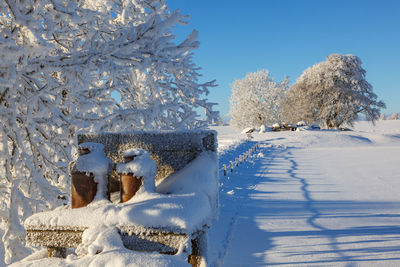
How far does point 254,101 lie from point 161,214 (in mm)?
41151

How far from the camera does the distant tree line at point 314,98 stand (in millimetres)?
36312

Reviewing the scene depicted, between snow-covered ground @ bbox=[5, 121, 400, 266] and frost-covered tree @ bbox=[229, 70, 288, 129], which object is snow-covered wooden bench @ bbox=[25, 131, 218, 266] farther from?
frost-covered tree @ bbox=[229, 70, 288, 129]

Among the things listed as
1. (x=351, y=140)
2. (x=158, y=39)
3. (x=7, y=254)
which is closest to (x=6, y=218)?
(x=7, y=254)

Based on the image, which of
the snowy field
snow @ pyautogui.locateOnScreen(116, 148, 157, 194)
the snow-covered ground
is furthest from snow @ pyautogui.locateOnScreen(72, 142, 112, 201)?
the snowy field

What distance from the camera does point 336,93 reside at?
3594 centimetres

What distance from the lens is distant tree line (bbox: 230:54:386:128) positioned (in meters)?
36.3

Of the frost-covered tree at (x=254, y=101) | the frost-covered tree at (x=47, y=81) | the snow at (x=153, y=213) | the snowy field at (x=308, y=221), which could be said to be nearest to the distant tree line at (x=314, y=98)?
the frost-covered tree at (x=254, y=101)

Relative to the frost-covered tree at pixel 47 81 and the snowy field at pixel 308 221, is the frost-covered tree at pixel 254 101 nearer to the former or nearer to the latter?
the snowy field at pixel 308 221

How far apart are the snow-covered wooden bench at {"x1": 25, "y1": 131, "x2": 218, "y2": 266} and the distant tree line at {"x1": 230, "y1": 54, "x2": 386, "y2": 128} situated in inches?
1468

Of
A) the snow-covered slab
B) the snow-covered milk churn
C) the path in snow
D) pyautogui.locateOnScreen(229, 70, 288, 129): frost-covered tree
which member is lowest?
the path in snow

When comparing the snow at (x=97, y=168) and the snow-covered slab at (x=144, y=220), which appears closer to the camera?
the snow-covered slab at (x=144, y=220)

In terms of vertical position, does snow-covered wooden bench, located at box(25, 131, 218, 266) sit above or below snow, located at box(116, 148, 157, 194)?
below

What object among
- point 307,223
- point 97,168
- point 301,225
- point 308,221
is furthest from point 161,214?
point 308,221

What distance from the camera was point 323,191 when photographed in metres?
7.90
